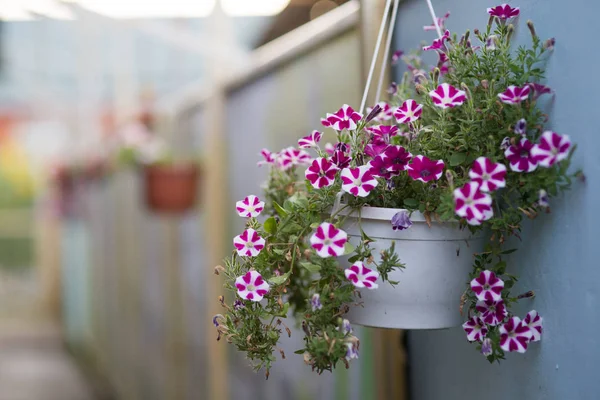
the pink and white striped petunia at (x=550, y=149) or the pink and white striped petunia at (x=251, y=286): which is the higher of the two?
the pink and white striped petunia at (x=550, y=149)

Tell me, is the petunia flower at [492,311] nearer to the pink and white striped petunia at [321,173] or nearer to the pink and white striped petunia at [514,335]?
the pink and white striped petunia at [514,335]

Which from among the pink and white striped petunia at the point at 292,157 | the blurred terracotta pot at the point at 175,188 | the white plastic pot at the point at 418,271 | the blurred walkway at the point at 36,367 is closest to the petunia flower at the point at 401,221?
the white plastic pot at the point at 418,271

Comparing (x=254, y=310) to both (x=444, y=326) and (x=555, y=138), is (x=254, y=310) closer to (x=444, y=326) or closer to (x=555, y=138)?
(x=444, y=326)

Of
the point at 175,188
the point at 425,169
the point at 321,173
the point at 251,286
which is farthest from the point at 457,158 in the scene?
the point at 175,188

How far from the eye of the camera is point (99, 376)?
232 inches

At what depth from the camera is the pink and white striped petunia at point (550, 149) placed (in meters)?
0.68

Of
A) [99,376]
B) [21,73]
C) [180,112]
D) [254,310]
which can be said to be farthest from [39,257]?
[254,310]

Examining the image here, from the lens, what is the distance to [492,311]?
771mm

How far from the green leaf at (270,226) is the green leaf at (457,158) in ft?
0.69

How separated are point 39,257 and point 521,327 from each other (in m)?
9.41

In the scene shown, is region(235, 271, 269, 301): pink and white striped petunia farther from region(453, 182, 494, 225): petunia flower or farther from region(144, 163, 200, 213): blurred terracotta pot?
region(144, 163, 200, 213): blurred terracotta pot

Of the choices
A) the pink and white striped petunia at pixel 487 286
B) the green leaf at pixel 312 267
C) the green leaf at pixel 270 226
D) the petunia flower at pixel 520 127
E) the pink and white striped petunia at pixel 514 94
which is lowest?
the pink and white striped petunia at pixel 487 286

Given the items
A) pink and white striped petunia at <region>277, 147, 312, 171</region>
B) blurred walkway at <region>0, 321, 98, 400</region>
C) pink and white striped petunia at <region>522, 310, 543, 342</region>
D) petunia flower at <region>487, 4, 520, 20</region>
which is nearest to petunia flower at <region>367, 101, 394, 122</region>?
pink and white striped petunia at <region>277, 147, 312, 171</region>

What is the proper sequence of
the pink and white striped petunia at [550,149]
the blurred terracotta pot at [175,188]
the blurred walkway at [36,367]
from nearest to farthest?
1. the pink and white striped petunia at [550,149]
2. the blurred terracotta pot at [175,188]
3. the blurred walkway at [36,367]
